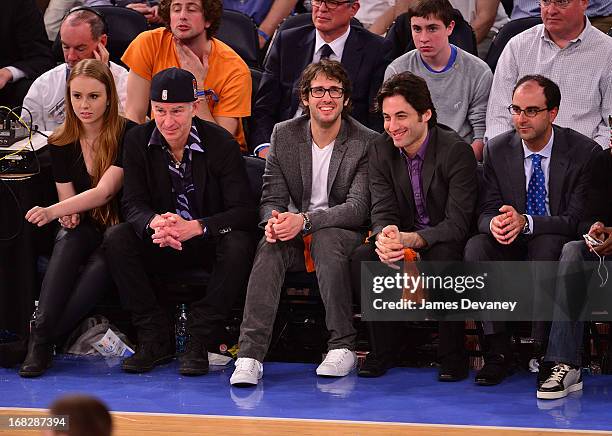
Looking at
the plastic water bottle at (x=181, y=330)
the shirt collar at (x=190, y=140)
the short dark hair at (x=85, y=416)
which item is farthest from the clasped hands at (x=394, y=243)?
the short dark hair at (x=85, y=416)

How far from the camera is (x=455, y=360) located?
15.2ft

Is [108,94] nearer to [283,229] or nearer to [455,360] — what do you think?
[283,229]

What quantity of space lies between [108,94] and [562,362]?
2.39 metres

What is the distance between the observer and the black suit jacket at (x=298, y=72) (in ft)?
18.7

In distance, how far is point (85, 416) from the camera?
161 cm

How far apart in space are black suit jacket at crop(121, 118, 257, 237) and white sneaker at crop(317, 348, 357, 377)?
0.72 m

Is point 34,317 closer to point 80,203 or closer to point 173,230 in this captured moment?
point 80,203

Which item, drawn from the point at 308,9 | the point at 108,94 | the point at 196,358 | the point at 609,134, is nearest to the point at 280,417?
the point at 196,358

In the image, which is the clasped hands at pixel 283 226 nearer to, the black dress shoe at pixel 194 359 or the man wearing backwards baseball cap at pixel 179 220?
the man wearing backwards baseball cap at pixel 179 220

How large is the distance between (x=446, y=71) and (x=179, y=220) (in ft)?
5.37

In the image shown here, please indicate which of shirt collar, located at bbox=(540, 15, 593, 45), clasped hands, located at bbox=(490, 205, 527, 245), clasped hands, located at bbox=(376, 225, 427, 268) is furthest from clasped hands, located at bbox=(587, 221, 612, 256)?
shirt collar, located at bbox=(540, 15, 593, 45)

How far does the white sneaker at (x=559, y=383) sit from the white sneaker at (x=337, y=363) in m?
0.84

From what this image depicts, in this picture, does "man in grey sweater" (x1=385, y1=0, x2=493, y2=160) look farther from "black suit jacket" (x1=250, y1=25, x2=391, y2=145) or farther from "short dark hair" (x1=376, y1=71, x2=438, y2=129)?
"short dark hair" (x1=376, y1=71, x2=438, y2=129)

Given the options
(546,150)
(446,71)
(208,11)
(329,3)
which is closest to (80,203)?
(208,11)
